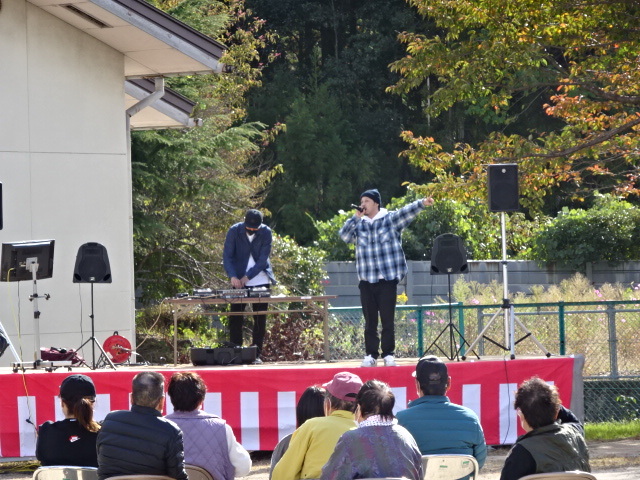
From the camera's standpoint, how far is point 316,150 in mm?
30703

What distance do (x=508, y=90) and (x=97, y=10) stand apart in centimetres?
567

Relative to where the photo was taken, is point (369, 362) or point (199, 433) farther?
point (369, 362)

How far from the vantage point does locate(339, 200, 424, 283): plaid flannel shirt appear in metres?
10.2

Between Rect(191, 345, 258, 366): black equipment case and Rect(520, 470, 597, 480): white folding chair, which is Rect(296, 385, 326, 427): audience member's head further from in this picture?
Rect(191, 345, 258, 366): black equipment case

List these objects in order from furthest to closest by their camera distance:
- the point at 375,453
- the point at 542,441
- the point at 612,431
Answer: the point at 612,431 < the point at 542,441 < the point at 375,453

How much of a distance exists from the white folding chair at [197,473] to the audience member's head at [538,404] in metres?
1.83

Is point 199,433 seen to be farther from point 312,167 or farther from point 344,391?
point 312,167

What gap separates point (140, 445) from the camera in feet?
18.4

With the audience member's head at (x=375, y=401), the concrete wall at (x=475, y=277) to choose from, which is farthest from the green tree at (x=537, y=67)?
the audience member's head at (x=375, y=401)

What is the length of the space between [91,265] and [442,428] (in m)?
5.52

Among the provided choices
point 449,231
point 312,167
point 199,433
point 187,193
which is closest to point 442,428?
point 199,433

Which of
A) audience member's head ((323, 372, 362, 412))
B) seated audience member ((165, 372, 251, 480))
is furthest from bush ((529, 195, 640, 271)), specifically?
audience member's head ((323, 372, 362, 412))

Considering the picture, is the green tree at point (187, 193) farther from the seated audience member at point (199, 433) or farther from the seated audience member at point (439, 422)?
the seated audience member at point (439, 422)

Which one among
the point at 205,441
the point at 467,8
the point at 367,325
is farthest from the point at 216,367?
the point at 467,8
